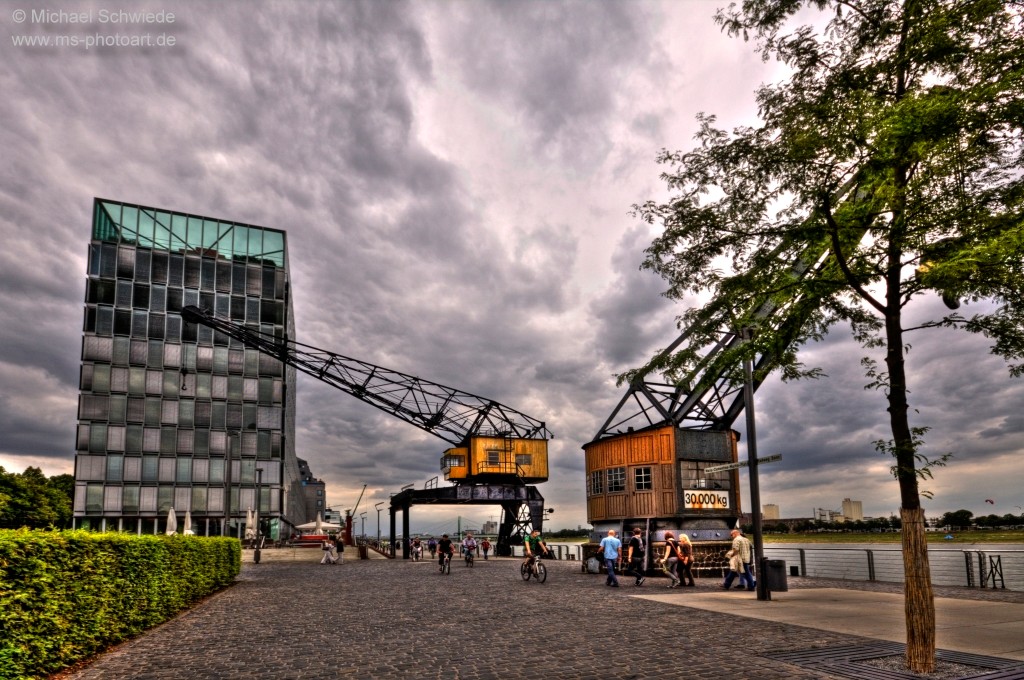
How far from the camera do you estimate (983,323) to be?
30.2 ft

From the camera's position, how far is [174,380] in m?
73.4

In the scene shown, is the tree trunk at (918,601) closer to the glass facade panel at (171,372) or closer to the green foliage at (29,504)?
the green foliage at (29,504)

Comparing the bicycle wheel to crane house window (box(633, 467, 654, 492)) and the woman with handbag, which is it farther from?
crane house window (box(633, 467, 654, 492))

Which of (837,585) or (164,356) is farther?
(164,356)

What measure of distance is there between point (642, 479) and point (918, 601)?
18.9m

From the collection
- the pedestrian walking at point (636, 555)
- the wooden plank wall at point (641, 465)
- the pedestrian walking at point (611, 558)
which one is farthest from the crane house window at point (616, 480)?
the pedestrian walking at point (611, 558)

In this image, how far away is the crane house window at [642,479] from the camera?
2677 cm

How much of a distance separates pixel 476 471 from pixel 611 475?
892 inches

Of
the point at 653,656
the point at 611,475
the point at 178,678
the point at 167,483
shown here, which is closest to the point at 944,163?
the point at 653,656

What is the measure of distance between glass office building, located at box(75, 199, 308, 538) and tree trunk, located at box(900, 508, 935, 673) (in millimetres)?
67693

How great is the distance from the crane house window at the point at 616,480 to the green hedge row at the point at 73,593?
57.7ft

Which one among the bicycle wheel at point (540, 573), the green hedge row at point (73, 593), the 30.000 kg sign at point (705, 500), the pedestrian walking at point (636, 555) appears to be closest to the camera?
the green hedge row at point (73, 593)

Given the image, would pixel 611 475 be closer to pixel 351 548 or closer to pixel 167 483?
pixel 351 548

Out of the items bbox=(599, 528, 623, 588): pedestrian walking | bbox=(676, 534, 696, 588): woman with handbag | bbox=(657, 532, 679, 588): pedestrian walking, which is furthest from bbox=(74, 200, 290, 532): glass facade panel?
bbox=(676, 534, 696, 588): woman with handbag
